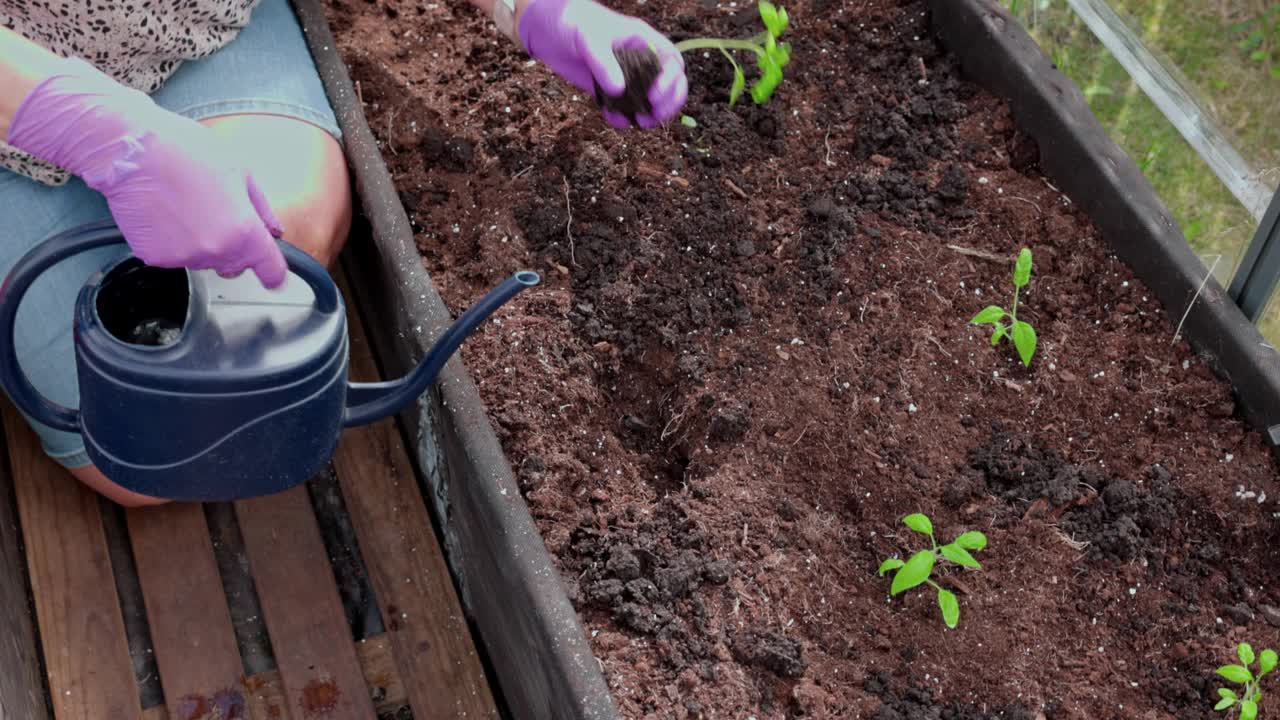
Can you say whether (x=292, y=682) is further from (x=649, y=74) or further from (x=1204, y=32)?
(x=1204, y=32)

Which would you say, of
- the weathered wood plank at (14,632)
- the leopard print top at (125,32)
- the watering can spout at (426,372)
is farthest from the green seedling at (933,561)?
the leopard print top at (125,32)

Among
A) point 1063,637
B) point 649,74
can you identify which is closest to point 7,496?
point 649,74

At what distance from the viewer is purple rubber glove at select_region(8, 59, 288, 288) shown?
131cm

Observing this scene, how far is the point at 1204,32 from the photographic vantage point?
2.02 metres

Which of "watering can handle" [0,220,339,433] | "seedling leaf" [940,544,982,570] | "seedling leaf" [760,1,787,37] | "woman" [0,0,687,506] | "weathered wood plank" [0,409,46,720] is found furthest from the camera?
"seedling leaf" [760,1,787,37]

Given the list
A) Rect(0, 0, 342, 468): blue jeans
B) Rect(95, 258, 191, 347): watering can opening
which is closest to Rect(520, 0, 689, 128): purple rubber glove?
Rect(0, 0, 342, 468): blue jeans

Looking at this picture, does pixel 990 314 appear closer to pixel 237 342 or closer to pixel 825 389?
pixel 825 389

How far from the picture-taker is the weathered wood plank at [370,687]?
171 centimetres

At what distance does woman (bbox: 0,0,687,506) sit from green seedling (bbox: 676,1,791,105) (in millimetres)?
191

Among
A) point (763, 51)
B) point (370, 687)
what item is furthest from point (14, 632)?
point (763, 51)

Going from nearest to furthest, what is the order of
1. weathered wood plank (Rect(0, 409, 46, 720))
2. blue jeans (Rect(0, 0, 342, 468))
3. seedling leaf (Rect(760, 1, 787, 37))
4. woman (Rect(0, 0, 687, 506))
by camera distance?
woman (Rect(0, 0, 687, 506)), weathered wood plank (Rect(0, 409, 46, 720)), blue jeans (Rect(0, 0, 342, 468)), seedling leaf (Rect(760, 1, 787, 37))

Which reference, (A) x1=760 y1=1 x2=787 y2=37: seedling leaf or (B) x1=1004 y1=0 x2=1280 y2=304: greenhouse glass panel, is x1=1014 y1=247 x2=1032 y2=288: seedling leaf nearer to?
(B) x1=1004 y1=0 x2=1280 y2=304: greenhouse glass panel

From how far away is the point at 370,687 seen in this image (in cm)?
175

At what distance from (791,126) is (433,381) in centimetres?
73
